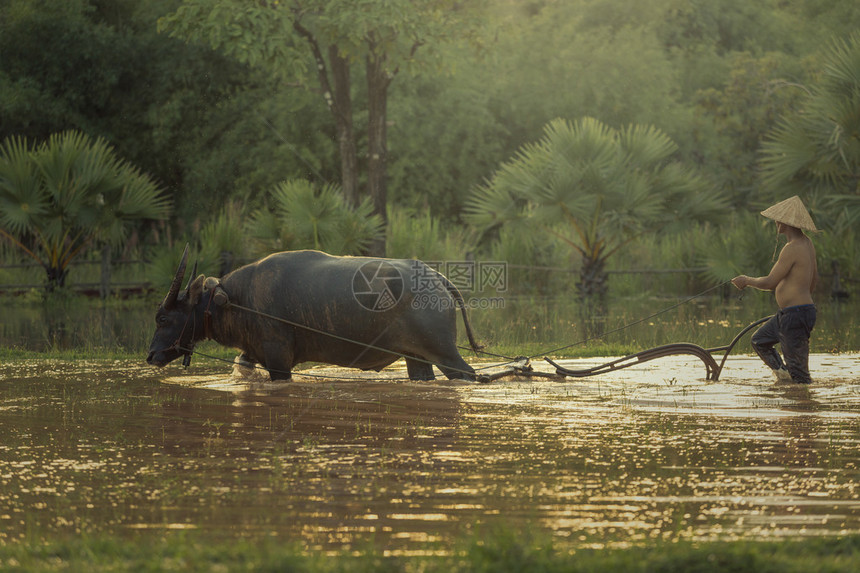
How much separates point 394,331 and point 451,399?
106cm

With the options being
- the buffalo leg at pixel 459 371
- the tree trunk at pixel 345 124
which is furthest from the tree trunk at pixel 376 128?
the buffalo leg at pixel 459 371

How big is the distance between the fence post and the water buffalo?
12.1 m

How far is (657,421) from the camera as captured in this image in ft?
26.2

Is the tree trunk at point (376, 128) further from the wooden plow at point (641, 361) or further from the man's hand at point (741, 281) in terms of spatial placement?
the man's hand at point (741, 281)

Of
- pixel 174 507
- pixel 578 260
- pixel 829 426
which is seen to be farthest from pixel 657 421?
pixel 578 260

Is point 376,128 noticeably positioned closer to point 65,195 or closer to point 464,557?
point 65,195

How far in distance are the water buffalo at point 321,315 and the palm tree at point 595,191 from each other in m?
10.2

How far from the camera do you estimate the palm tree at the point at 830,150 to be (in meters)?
17.1

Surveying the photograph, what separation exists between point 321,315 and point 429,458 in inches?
138

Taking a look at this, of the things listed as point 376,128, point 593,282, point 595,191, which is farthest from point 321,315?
point 376,128

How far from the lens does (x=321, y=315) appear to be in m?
10.0

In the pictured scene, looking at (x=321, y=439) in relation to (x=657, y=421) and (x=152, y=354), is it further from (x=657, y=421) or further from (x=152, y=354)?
(x=152, y=354)

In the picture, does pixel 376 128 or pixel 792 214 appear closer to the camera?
pixel 792 214

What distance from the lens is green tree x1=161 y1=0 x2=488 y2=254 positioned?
2014cm
